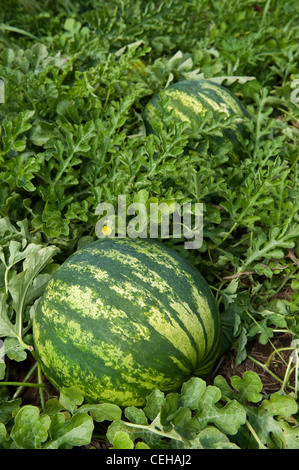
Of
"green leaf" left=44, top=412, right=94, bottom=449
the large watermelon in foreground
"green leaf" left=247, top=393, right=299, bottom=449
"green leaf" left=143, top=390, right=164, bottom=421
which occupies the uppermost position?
the large watermelon in foreground

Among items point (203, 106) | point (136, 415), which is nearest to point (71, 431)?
point (136, 415)

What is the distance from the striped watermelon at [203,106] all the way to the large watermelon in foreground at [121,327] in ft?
2.85

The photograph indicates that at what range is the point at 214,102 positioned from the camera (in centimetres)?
218

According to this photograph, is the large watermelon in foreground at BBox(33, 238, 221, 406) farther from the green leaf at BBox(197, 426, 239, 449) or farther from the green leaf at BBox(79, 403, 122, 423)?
the green leaf at BBox(197, 426, 239, 449)

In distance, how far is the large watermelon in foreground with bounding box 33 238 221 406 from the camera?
4.65ft

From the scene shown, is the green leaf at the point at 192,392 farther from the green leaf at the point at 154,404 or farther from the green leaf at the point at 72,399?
the green leaf at the point at 72,399

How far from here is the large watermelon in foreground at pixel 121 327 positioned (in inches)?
55.8

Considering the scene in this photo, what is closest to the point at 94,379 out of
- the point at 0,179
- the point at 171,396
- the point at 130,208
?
the point at 171,396

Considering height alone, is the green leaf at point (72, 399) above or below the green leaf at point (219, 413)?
above

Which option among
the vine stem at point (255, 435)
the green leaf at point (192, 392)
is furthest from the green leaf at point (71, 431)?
the vine stem at point (255, 435)

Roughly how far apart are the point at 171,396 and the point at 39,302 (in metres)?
0.59

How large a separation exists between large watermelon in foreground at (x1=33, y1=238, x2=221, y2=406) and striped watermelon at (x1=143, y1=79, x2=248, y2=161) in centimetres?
87

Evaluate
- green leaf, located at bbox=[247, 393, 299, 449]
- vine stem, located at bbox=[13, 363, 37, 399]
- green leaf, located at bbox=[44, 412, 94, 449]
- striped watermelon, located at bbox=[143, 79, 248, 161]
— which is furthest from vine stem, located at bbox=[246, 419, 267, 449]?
striped watermelon, located at bbox=[143, 79, 248, 161]

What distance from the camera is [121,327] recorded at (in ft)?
4.65
